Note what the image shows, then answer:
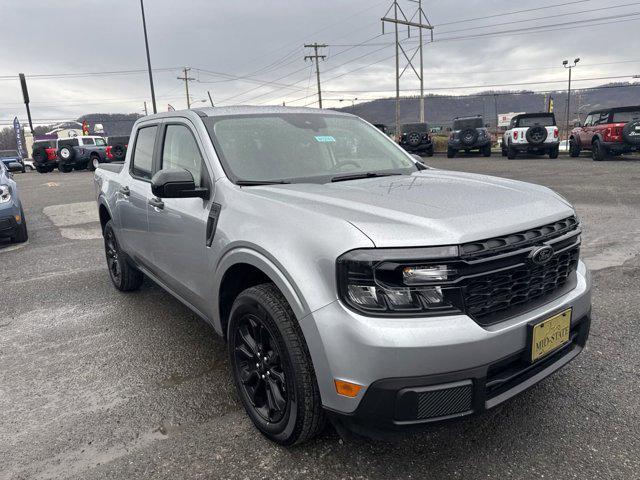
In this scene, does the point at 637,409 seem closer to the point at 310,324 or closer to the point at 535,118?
the point at 310,324

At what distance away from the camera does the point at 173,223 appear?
3252 mm

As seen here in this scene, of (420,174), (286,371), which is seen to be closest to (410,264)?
(286,371)

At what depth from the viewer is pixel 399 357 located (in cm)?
189

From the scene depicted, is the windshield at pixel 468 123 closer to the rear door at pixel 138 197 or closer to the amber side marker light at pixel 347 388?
the rear door at pixel 138 197

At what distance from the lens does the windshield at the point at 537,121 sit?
19.0 metres

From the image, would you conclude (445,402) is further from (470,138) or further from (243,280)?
(470,138)

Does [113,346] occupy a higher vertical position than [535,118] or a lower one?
lower

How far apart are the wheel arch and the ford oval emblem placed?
1.00m

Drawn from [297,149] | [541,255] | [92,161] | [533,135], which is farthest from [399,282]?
[92,161]

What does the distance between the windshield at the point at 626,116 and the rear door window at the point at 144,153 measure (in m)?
16.2

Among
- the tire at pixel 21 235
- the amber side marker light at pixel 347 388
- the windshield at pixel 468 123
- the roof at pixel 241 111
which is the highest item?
the windshield at pixel 468 123

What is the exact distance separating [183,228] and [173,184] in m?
0.45

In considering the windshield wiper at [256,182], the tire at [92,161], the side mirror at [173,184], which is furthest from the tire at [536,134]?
the tire at [92,161]

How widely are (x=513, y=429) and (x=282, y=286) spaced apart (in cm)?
142
